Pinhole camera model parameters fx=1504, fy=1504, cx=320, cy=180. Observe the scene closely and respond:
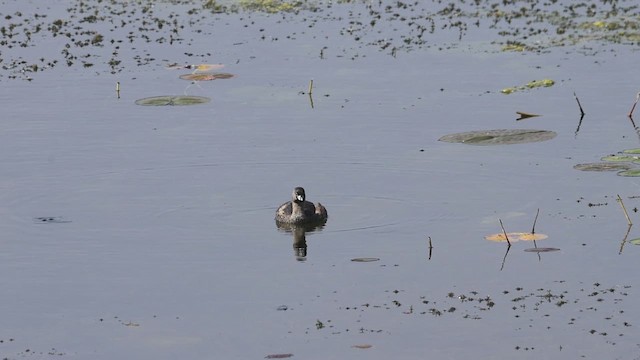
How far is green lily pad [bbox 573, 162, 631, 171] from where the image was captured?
890 inches

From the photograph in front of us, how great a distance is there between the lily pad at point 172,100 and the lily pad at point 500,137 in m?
5.81

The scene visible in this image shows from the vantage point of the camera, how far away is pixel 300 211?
66.8 ft

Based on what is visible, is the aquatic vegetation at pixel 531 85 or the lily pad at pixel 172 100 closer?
the lily pad at pixel 172 100

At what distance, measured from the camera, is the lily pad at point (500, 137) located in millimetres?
24531

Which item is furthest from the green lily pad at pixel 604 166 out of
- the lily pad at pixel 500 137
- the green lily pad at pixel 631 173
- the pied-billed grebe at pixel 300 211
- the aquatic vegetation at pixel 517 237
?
the pied-billed grebe at pixel 300 211

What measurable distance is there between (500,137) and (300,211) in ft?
18.0

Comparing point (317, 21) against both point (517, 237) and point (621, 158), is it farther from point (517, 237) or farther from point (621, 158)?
point (517, 237)

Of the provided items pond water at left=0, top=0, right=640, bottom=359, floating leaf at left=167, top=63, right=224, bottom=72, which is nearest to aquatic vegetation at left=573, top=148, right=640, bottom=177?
pond water at left=0, top=0, right=640, bottom=359

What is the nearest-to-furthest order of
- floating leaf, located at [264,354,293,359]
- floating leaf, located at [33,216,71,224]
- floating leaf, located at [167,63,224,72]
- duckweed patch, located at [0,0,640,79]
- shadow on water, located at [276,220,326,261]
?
floating leaf, located at [264,354,293,359] → shadow on water, located at [276,220,326,261] → floating leaf, located at [33,216,71,224] → floating leaf, located at [167,63,224,72] → duckweed patch, located at [0,0,640,79]

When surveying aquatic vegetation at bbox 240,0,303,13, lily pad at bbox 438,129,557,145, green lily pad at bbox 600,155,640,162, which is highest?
green lily pad at bbox 600,155,640,162

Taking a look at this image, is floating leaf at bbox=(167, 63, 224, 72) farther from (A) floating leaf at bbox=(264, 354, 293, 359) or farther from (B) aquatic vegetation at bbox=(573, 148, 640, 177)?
(A) floating leaf at bbox=(264, 354, 293, 359)

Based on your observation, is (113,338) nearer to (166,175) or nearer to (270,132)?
(166,175)

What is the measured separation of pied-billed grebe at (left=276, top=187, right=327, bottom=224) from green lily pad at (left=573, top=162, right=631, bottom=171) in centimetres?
435

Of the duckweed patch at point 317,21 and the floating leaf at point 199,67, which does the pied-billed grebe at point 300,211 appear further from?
the duckweed patch at point 317,21
